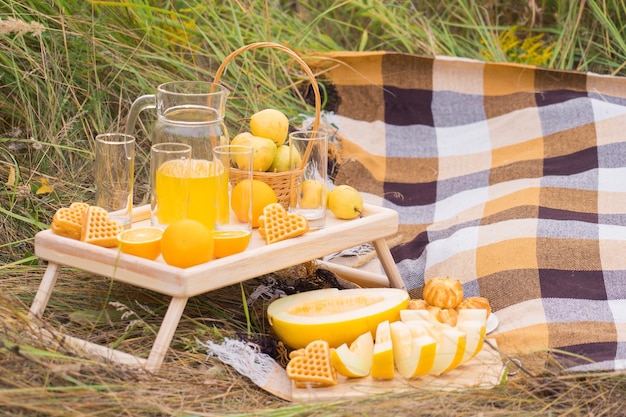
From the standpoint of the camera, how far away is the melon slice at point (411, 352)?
207 cm

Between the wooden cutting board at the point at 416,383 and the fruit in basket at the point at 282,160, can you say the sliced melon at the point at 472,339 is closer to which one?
the wooden cutting board at the point at 416,383

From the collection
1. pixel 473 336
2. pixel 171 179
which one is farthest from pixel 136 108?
pixel 473 336

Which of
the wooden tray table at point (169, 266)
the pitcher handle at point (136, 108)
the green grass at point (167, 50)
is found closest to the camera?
the wooden tray table at point (169, 266)

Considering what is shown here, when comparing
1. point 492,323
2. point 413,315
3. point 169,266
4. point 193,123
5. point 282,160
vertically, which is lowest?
point 492,323

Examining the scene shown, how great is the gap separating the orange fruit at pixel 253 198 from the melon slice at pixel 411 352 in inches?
18.4

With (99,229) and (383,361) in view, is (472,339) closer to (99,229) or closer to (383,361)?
(383,361)

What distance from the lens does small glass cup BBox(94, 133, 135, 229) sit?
2.25 m

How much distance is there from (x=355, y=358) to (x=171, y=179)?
0.61 m

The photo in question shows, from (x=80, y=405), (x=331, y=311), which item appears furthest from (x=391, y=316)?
(x=80, y=405)

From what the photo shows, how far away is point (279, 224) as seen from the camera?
88.4 inches

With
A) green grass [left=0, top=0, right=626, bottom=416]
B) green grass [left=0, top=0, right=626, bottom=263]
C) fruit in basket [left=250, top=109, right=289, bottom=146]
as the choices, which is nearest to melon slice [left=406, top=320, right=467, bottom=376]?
green grass [left=0, top=0, right=626, bottom=416]

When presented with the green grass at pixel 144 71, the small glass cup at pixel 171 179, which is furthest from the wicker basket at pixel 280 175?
the green grass at pixel 144 71

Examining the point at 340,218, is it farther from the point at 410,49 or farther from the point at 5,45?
the point at 410,49

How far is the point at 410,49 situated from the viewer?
13.4ft
